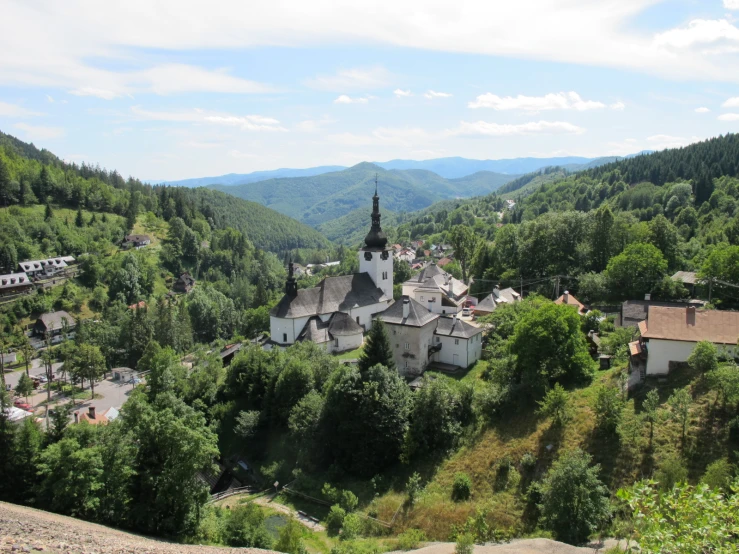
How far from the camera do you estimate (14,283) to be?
3455 inches

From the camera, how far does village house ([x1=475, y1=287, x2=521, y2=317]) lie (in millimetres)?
45406

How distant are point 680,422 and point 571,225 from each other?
35.0 meters

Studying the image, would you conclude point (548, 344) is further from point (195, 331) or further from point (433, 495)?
point (195, 331)

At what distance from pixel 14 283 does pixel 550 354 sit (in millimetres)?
93549

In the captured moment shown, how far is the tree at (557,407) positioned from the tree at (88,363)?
171 feet

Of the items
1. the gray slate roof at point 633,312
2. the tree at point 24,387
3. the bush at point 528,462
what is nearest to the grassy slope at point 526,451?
the bush at point 528,462

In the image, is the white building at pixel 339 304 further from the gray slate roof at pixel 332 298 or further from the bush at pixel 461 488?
the bush at pixel 461 488

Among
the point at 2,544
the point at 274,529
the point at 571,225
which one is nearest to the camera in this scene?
the point at 2,544

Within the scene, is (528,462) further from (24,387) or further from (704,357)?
(24,387)

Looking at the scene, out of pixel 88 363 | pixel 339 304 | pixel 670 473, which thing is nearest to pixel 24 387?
pixel 88 363

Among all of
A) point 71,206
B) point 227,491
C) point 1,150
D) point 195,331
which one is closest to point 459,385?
point 227,491

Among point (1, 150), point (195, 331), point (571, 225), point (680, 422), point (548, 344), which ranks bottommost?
point (195, 331)

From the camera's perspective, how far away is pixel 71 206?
4791 inches

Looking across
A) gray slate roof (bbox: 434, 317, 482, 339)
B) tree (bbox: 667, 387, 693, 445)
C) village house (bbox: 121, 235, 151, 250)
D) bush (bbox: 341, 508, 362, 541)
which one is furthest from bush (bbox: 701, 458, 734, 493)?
village house (bbox: 121, 235, 151, 250)
